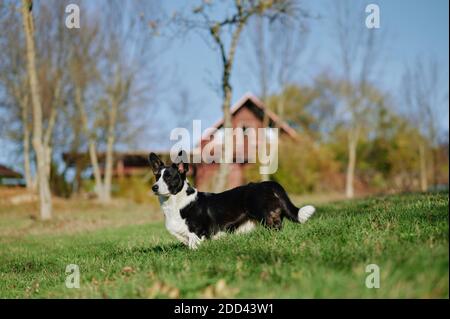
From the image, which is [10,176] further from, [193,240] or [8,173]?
[193,240]

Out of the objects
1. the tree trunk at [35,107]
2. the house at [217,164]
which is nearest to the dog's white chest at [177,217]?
the tree trunk at [35,107]

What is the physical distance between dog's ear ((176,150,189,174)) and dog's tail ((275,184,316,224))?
4.77 ft

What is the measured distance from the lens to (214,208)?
25.8 feet

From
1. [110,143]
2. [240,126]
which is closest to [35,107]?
[110,143]

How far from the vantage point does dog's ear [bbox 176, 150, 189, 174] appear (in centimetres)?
762

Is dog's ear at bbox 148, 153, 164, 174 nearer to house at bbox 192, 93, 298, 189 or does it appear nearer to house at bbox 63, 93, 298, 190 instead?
house at bbox 63, 93, 298, 190

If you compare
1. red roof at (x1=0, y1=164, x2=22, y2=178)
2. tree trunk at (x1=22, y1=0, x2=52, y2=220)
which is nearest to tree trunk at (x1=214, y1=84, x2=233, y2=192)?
tree trunk at (x1=22, y1=0, x2=52, y2=220)

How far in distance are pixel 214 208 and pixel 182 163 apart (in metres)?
0.86

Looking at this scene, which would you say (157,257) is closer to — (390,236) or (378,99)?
(390,236)

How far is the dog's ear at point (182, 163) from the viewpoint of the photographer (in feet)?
25.0

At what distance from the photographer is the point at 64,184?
36.1m

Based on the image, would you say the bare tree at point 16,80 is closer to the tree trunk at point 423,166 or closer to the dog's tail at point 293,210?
the dog's tail at point 293,210
